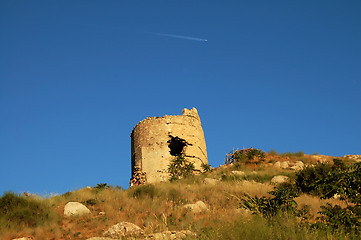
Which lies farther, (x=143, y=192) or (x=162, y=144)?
(x=162, y=144)

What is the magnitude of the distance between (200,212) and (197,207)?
1.42ft

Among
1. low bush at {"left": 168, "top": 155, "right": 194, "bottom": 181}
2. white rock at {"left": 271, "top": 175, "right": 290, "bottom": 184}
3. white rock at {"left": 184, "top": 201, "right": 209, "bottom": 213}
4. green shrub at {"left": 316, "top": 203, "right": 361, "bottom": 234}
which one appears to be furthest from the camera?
low bush at {"left": 168, "top": 155, "right": 194, "bottom": 181}

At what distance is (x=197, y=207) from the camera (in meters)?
11.4

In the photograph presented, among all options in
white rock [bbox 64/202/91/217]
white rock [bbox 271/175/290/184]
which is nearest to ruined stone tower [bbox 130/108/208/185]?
white rock [bbox 271/175/290/184]

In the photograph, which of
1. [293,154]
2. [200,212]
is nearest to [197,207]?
[200,212]

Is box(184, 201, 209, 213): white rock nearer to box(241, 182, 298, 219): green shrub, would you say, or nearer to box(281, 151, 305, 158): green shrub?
box(241, 182, 298, 219): green shrub

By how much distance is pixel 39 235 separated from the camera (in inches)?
381

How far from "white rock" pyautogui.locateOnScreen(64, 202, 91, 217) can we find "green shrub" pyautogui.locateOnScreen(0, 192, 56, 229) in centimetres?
51

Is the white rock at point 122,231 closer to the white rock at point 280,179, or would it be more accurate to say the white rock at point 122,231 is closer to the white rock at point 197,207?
the white rock at point 197,207

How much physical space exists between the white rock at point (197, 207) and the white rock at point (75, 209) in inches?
142

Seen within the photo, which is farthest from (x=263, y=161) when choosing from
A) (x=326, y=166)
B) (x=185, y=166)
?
(x=326, y=166)

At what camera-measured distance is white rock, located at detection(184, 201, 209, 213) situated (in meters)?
11.2

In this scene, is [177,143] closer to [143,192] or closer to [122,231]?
[143,192]

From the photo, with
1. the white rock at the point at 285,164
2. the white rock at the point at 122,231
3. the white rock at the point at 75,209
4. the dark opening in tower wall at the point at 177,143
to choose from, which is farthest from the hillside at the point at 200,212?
the dark opening in tower wall at the point at 177,143
